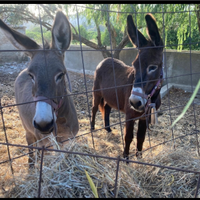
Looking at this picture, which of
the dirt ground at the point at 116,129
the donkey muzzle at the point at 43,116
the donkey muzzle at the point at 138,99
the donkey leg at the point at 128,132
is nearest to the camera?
the donkey muzzle at the point at 43,116

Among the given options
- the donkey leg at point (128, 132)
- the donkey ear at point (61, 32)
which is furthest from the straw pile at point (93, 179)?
the donkey leg at point (128, 132)

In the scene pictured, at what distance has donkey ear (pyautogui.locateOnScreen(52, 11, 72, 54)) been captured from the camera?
202 centimetres

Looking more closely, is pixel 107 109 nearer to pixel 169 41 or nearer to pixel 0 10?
pixel 0 10

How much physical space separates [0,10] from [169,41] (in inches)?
297

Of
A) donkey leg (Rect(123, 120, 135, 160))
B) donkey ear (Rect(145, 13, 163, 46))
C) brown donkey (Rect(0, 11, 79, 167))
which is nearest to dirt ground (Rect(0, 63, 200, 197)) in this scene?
donkey leg (Rect(123, 120, 135, 160))

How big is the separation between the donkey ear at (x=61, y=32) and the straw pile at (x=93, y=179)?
1.17m

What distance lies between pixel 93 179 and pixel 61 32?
1611 millimetres

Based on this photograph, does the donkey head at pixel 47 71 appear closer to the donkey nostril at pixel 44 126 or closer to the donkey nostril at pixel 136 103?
the donkey nostril at pixel 44 126

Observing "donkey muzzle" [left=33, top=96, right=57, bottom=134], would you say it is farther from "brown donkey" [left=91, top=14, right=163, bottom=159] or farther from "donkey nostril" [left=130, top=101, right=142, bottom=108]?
"donkey nostril" [left=130, top=101, right=142, bottom=108]

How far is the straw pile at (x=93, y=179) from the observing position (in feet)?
3.88

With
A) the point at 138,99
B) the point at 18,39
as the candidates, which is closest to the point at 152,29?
the point at 138,99

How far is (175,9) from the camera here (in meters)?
5.05

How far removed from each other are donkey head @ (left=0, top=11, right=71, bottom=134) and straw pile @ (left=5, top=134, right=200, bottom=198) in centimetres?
38

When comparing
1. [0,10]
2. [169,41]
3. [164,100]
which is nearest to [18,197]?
[164,100]
